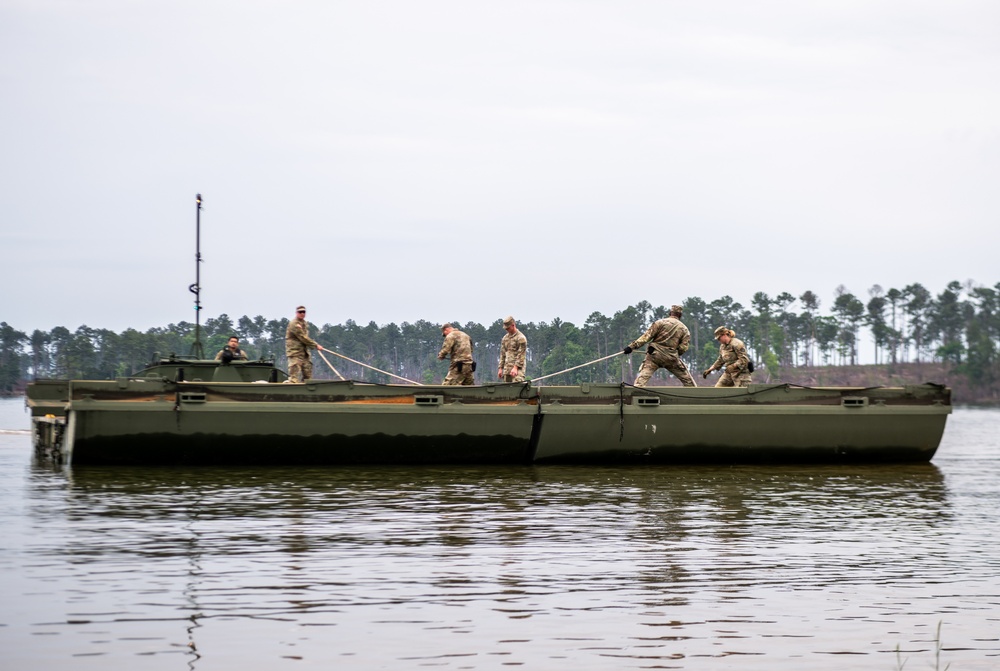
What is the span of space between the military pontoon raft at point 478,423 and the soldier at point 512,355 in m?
1.80

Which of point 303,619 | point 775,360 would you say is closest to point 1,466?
point 303,619

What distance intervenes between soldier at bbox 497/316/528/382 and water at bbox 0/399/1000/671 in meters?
4.65

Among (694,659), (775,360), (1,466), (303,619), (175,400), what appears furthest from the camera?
(775,360)

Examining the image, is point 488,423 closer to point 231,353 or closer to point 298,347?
point 298,347

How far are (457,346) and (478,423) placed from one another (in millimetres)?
2160

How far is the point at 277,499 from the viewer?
14.4m

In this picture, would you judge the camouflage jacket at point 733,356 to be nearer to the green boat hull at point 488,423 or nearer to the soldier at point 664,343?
the soldier at point 664,343

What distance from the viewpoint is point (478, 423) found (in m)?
19.0

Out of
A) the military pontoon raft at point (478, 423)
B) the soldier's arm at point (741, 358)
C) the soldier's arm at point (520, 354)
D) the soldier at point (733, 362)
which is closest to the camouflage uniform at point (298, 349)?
the military pontoon raft at point (478, 423)

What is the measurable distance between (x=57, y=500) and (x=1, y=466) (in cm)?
753

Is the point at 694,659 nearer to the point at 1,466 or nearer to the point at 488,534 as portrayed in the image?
the point at 488,534

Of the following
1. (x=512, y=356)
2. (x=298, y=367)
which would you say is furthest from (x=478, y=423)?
(x=298, y=367)

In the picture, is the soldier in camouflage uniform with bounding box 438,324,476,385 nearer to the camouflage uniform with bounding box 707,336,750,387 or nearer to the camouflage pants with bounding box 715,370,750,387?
the camouflage uniform with bounding box 707,336,750,387

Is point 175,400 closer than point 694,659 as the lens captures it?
No
